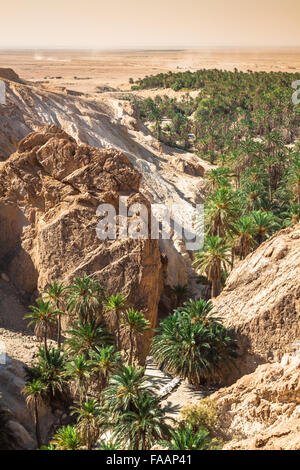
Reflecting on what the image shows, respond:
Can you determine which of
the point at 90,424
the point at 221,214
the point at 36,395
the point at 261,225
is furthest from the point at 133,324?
the point at 261,225

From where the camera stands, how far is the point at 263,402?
23.4m

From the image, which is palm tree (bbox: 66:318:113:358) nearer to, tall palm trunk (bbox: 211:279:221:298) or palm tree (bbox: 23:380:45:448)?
palm tree (bbox: 23:380:45:448)

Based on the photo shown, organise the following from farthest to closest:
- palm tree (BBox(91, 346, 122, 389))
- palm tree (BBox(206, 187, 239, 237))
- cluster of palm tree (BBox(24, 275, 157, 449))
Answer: palm tree (BBox(206, 187, 239, 237)) → palm tree (BBox(91, 346, 122, 389)) → cluster of palm tree (BBox(24, 275, 157, 449))

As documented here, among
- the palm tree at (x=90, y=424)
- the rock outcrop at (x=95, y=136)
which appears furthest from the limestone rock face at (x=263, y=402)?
the rock outcrop at (x=95, y=136)

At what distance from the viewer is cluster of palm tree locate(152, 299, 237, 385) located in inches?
1117

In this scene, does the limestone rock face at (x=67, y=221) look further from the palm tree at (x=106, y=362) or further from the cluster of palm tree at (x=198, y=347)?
the palm tree at (x=106, y=362)

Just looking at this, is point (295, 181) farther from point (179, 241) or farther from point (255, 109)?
point (255, 109)

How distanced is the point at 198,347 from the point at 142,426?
714 centimetres

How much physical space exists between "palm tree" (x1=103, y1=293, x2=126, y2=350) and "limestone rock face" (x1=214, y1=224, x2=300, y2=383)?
6410 mm

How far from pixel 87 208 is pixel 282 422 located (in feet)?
70.1

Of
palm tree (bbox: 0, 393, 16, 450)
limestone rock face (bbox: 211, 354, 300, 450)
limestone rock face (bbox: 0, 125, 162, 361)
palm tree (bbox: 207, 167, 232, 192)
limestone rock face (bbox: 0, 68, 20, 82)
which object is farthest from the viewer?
limestone rock face (bbox: 0, 68, 20, 82)

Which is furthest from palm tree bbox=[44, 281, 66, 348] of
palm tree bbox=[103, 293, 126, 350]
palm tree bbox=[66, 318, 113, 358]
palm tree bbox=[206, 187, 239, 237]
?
palm tree bbox=[206, 187, 239, 237]

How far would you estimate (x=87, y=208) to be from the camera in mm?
36594
